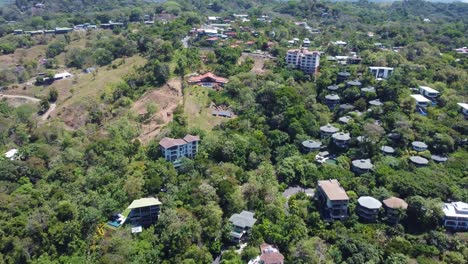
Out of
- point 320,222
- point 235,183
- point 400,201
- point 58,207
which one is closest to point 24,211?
point 58,207

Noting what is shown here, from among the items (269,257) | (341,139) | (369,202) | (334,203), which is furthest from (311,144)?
(269,257)

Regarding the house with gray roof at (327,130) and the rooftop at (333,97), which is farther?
the rooftop at (333,97)

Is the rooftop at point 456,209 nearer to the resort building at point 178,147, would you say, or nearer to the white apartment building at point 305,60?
the resort building at point 178,147

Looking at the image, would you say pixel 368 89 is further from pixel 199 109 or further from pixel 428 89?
pixel 199 109

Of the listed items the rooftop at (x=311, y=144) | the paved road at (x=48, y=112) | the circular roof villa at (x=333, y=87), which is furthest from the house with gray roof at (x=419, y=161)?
the paved road at (x=48, y=112)

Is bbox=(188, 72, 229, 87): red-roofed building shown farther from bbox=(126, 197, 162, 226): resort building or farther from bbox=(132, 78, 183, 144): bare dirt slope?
bbox=(126, 197, 162, 226): resort building

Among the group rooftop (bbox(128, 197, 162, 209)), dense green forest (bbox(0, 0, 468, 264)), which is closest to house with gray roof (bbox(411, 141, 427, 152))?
dense green forest (bbox(0, 0, 468, 264))
